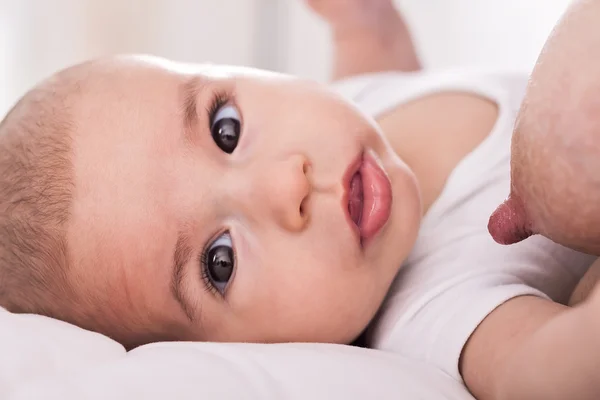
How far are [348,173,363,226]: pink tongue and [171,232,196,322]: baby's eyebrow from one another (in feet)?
0.61

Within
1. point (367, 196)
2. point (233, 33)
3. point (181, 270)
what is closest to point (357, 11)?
point (233, 33)

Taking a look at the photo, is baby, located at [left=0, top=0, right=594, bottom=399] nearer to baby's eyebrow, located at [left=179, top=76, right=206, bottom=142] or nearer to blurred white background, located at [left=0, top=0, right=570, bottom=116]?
baby's eyebrow, located at [left=179, top=76, right=206, bottom=142]

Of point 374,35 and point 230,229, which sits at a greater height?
point 374,35

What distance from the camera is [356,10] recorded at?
4.73 ft

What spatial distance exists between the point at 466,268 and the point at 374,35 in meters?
0.77

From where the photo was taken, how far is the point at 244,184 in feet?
2.50

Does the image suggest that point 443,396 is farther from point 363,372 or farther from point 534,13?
point 534,13

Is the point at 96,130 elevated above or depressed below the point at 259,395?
above

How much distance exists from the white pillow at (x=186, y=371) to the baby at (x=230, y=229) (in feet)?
0.35

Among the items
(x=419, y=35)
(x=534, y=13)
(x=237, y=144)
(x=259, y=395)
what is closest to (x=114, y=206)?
(x=237, y=144)

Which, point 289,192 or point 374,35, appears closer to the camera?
point 289,192

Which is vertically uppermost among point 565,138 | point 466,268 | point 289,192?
point 565,138

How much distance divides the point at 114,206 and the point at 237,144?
0.51 ft

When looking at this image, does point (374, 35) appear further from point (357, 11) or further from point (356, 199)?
point (356, 199)
